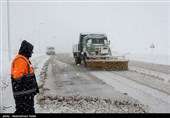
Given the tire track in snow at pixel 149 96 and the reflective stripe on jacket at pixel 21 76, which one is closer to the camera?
the reflective stripe on jacket at pixel 21 76

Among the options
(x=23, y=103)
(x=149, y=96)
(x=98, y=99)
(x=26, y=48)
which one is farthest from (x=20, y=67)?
(x=149, y=96)

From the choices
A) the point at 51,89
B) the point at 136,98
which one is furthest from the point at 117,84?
the point at 136,98

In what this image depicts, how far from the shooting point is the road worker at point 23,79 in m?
8.97

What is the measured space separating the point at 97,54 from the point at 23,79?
956 inches

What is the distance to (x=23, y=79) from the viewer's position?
29.5 feet

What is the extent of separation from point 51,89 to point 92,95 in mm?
2723

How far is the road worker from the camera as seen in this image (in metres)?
8.97

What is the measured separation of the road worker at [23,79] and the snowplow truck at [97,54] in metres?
22.0

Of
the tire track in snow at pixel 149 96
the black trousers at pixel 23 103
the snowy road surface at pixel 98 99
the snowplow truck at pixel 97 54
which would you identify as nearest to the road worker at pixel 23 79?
the black trousers at pixel 23 103

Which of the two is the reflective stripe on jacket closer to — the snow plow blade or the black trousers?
the black trousers

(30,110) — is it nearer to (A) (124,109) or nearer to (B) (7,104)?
(A) (124,109)

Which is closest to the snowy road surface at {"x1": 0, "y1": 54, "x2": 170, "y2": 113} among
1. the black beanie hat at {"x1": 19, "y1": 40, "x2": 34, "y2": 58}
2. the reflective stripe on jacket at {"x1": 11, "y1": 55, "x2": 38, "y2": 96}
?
the reflective stripe on jacket at {"x1": 11, "y1": 55, "x2": 38, "y2": 96}

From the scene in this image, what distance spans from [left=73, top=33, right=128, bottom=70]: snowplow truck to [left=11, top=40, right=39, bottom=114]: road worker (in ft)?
72.3

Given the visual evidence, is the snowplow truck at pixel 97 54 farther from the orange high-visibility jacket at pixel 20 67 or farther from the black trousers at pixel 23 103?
the orange high-visibility jacket at pixel 20 67
